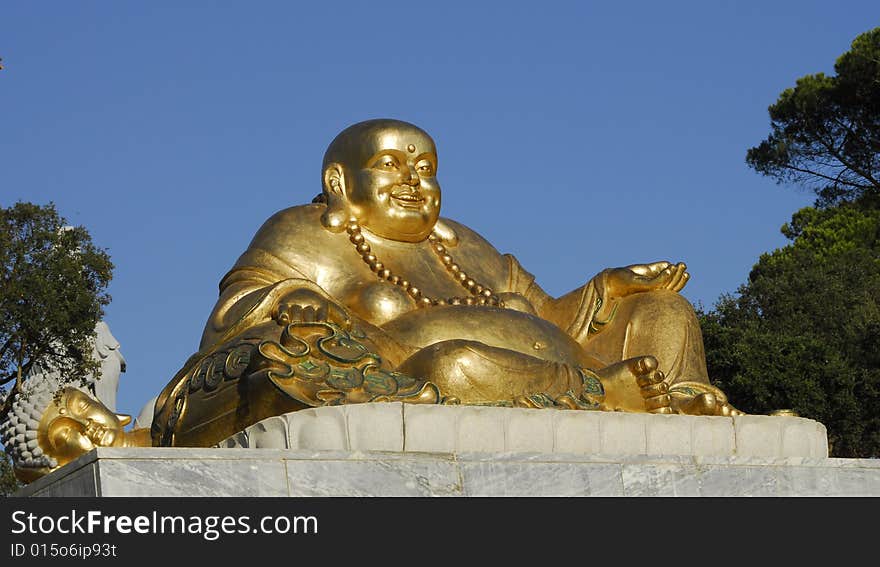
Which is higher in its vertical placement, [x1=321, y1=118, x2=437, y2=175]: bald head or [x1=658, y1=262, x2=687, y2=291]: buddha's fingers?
[x1=321, y1=118, x2=437, y2=175]: bald head

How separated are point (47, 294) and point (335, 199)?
467 cm

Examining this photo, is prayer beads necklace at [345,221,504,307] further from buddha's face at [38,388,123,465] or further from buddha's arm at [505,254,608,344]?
buddha's face at [38,388,123,465]

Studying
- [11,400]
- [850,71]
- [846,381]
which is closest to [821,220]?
[850,71]

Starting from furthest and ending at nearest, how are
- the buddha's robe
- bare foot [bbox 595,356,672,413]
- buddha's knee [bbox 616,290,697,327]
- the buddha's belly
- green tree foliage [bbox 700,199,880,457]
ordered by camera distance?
green tree foliage [bbox 700,199,880,457]
buddha's knee [bbox 616,290,697,327]
the buddha's belly
bare foot [bbox 595,356,672,413]
the buddha's robe

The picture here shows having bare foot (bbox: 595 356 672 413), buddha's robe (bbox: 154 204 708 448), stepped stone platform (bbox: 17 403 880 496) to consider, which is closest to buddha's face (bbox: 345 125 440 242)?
buddha's robe (bbox: 154 204 708 448)

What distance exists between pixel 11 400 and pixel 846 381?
29.3 feet

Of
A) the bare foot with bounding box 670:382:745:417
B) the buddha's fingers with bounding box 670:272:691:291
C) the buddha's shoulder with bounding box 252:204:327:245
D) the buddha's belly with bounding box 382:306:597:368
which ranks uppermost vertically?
the buddha's shoulder with bounding box 252:204:327:245

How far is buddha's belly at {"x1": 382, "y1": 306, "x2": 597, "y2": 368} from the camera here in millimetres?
7344

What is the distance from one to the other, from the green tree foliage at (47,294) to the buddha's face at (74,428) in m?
3.89

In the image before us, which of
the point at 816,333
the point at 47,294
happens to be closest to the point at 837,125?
the point at 816,333

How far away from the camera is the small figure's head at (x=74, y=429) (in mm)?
8016

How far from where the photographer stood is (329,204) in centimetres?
824

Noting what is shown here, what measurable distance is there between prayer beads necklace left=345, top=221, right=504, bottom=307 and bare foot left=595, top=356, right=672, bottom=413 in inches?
40.9
